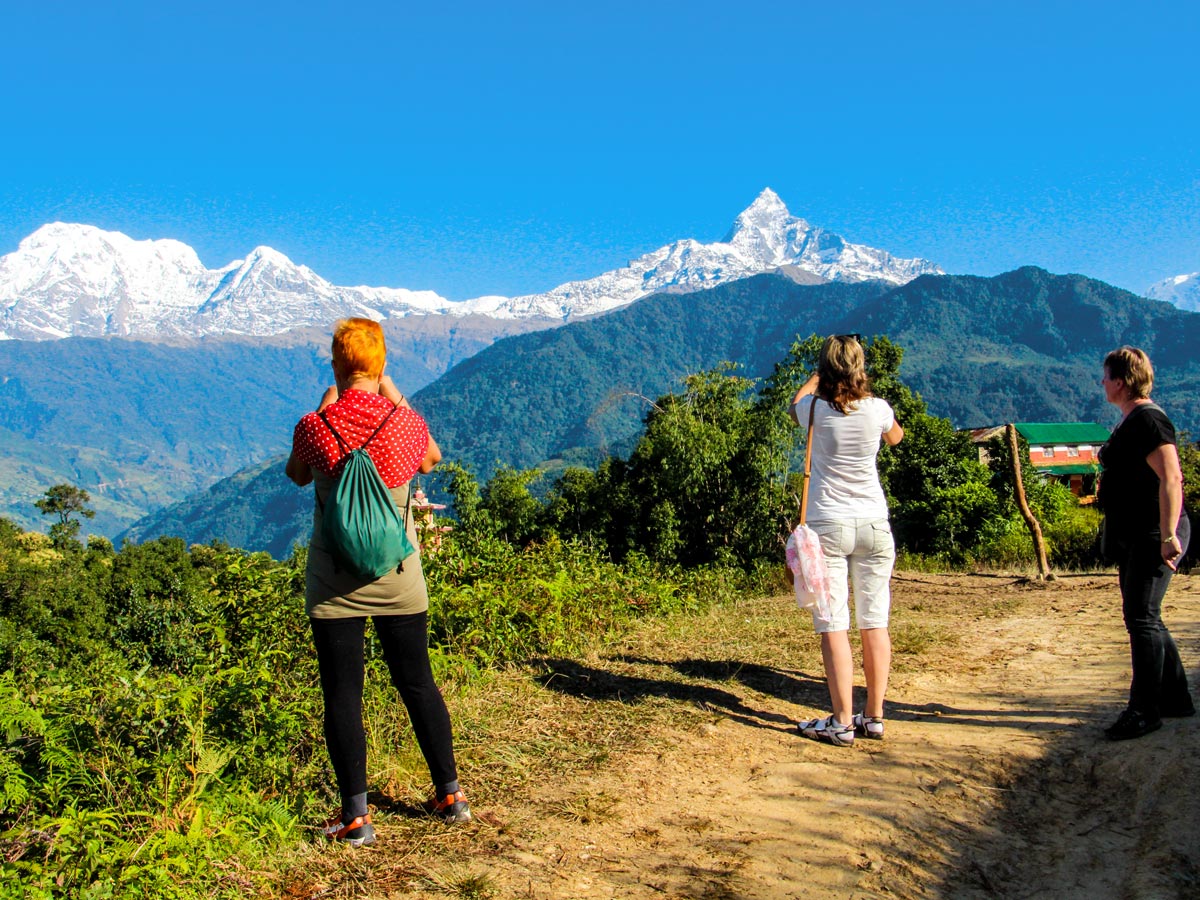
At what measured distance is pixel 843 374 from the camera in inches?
155

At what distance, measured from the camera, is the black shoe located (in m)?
3.88

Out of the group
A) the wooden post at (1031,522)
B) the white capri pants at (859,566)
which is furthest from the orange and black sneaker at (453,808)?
the wooden post at (1031,522)

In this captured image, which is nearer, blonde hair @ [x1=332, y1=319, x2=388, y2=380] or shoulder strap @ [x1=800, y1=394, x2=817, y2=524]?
blonde hair @ [x1=332, y1=319, x2=388, y2=380]

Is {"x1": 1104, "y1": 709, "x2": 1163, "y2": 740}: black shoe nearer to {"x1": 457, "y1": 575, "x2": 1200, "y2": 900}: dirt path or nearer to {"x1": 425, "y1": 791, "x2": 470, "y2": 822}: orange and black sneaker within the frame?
{"x1": 457, "y1": 575, "x2": 1200, "y2": 900}: dirt path

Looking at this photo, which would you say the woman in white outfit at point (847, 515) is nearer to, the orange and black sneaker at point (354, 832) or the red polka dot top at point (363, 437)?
the red polka dot top at point (363, 437)

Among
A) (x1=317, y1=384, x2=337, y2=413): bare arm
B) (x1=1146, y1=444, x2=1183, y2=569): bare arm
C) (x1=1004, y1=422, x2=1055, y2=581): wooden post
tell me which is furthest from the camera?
(x1=1004, y1=422, x2=1055, y2=581): wooden post

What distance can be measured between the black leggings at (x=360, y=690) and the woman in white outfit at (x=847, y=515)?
184 cm

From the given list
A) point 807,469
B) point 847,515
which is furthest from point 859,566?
point 807,469

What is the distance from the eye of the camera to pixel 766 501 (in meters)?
27.4

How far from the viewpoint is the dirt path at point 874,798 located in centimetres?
284

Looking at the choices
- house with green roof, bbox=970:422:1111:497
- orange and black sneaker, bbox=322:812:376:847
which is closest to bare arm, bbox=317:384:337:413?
orange and black sneaker, bbox=322:812:376:847

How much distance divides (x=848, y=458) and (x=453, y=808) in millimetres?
2270

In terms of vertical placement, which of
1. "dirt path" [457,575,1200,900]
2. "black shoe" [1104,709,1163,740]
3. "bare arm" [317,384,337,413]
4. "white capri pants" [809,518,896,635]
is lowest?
"dirt path" [457,575,1200,900]

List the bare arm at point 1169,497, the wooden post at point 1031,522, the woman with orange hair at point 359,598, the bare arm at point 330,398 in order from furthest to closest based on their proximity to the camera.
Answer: the wooden post at point 1031,522 → the bare arm at point 1169,497 → the bare arm at point 330,398 → the woman with orange hair at point 359,598
